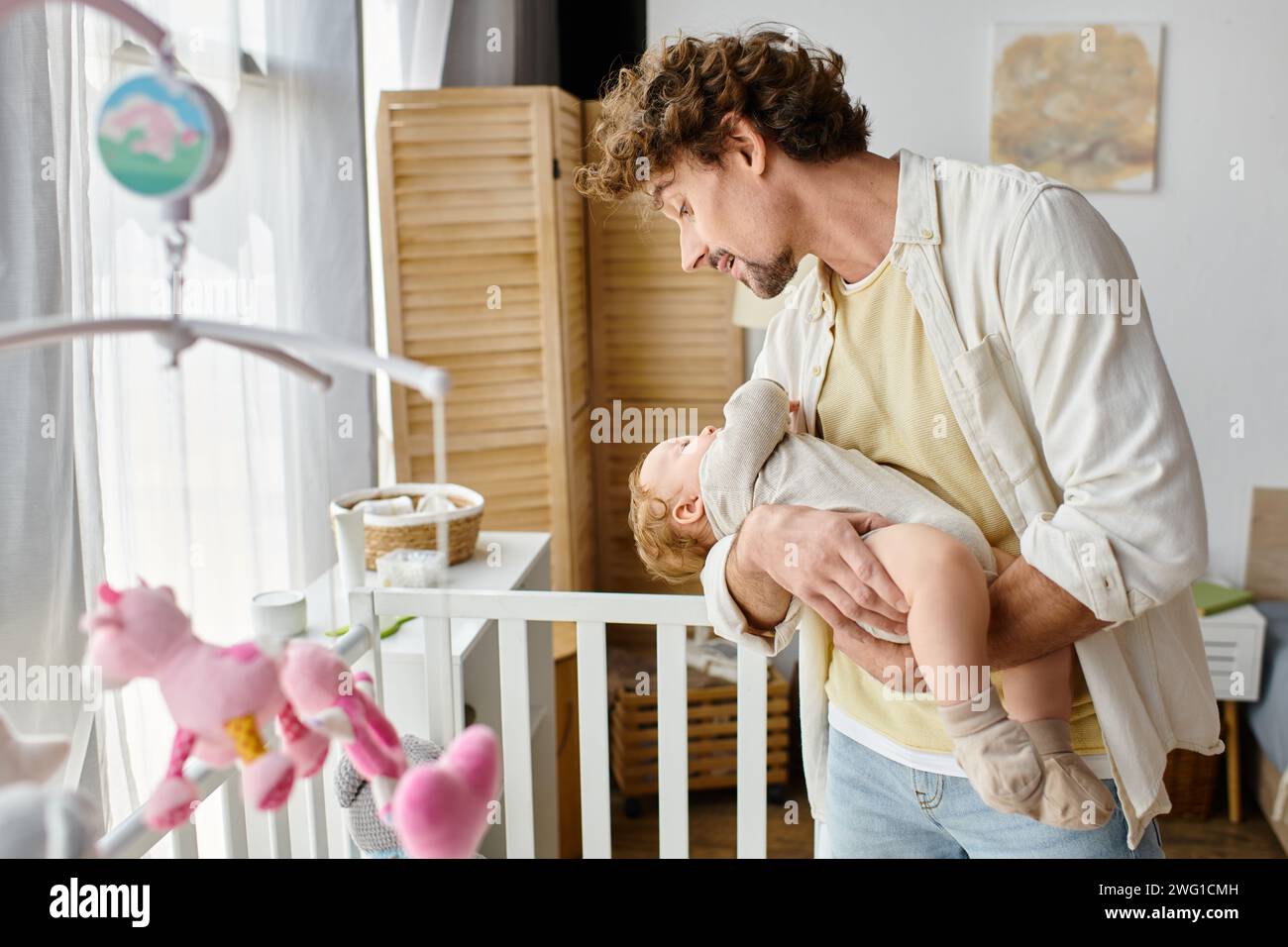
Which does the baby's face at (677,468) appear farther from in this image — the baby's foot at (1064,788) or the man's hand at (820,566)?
the baby's foot at (1064,788)

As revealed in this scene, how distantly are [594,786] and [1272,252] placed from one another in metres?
2.59

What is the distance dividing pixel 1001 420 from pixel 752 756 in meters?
0.69

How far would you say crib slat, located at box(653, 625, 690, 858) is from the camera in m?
1.57

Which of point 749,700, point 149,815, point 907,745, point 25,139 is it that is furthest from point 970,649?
point 25,139

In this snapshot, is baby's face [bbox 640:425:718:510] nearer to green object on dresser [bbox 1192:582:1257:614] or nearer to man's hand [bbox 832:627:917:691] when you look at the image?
man's hand [bbox 832:627:917:691]

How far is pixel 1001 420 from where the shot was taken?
42.7 inches

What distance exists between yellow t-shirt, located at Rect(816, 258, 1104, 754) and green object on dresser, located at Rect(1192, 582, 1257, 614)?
2084 mm

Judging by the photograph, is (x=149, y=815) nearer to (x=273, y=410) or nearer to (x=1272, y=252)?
(x=273, y=410)

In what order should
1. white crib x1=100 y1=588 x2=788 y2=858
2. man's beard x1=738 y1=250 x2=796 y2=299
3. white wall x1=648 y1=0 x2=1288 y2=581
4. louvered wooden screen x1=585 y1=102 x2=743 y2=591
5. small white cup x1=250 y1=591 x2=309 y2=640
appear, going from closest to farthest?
man's beard x1=738 y1=250 x2=796 y2=299
white crib x1=100 y1=588 x2=788 y2=858
small white cup x1=250 y1=591 x2=309 y2=640
white wall x1=648 y1=0 x2=1288 y2=581
louvered wooden screen x1=585 y1=102 x2=743 y2=591

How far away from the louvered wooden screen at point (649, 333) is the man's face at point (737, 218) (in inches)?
79.4

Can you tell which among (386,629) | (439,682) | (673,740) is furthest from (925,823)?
(386,629)

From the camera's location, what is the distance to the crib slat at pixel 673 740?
157 centimetres

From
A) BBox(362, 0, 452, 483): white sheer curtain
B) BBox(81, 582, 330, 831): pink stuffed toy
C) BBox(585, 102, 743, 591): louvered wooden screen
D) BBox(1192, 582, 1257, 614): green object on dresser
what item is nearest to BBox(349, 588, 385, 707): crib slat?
BBox(81, 582, 330, 831): pink stuffed toy

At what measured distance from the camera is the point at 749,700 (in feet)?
5.16
